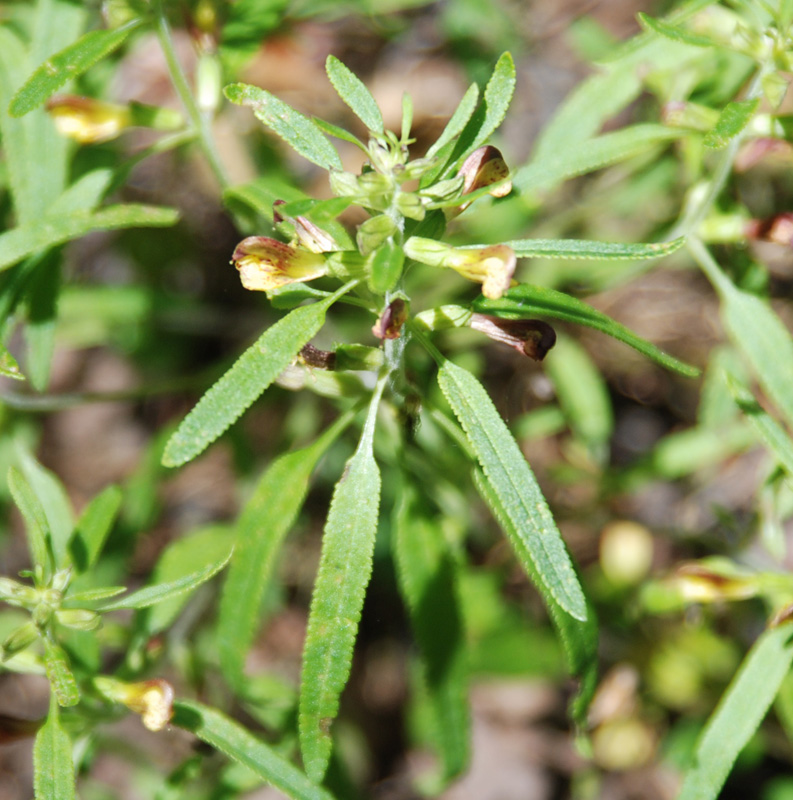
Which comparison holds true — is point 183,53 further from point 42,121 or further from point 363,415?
point 363,415

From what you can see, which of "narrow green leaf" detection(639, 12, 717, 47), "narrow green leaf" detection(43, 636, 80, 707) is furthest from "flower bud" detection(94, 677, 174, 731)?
"narrow green leaf" detection(639, 12, 717, 47)

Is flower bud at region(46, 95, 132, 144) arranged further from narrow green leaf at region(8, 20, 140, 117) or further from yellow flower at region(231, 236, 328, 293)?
yellow flower at region(231, 236, 328, 293)

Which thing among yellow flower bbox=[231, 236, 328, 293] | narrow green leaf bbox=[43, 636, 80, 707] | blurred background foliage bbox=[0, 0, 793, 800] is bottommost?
blurred background foliage bbox=[0, 0, 793, 800]

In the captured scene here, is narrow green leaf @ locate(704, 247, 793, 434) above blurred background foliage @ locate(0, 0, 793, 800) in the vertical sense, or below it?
above

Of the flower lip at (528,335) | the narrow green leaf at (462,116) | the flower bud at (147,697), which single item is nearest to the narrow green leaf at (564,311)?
the flower lip at (528,335)

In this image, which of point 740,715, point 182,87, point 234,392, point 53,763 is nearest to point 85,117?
point 182,87

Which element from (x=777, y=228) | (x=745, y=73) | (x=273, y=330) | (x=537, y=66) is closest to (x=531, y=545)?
(x=273, y=330)

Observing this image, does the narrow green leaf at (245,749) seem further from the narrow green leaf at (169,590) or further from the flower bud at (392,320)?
the flower bud at (392,320)
